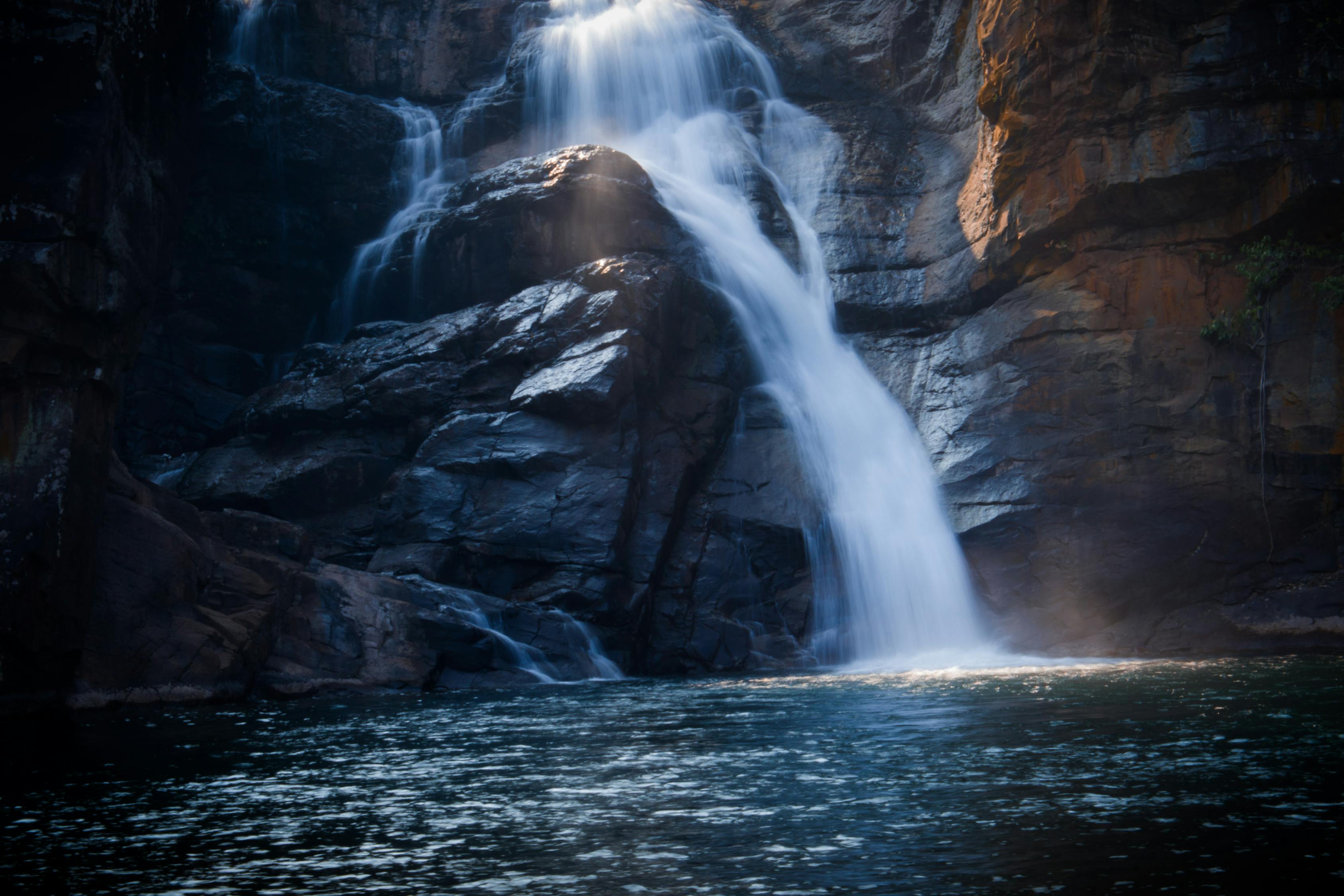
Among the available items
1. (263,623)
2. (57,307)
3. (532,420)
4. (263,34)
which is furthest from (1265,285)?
(263,34)

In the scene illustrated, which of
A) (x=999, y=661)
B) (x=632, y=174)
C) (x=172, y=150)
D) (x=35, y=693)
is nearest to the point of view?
(x=35, y=693)

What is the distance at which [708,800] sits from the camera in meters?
5.47

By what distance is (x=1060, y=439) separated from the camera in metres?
18.3

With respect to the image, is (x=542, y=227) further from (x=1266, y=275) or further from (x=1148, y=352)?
(x=1266, y=275)

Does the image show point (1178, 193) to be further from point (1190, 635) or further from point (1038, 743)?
point (1038, 743)

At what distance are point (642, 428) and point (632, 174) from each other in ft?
21.3

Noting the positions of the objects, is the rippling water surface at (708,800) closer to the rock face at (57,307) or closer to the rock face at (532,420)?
the rock face at (57,307)

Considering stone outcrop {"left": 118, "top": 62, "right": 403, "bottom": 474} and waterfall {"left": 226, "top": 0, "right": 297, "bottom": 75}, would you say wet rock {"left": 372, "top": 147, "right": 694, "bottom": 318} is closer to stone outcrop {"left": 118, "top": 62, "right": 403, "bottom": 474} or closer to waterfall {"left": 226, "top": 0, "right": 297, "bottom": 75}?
stone outcrop {"left": 118, "top": 62, "right": 403, "bottom": 474}

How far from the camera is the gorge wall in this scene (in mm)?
11492

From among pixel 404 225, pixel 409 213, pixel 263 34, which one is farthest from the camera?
pixel 263 34

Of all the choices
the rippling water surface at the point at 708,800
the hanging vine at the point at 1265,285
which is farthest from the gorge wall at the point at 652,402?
the rippling water surface at the point at 708,800

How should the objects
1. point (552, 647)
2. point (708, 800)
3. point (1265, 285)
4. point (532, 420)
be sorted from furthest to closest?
point (532, 420) < point (1265, 285) < point (552, 647) < point (708, 800)

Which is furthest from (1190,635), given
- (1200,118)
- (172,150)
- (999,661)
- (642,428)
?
(172,150)

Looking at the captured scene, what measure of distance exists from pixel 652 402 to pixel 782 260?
5937 millimetres
